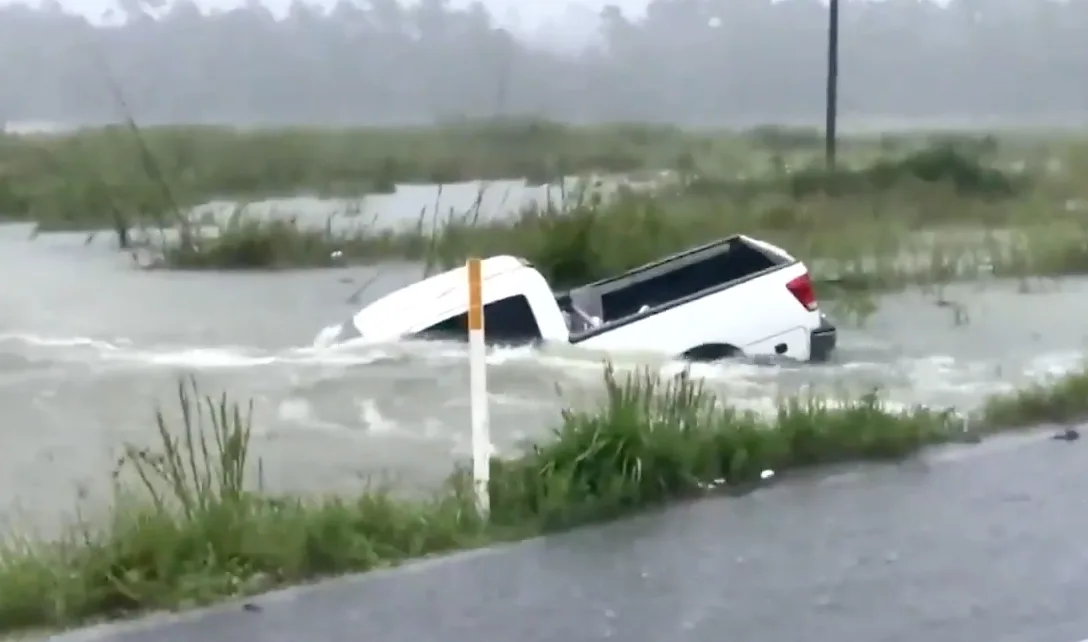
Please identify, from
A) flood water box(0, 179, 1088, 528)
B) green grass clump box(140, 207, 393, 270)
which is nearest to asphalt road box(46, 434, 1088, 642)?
flood water box(0, 179, 1088, 528)

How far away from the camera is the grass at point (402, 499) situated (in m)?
5.39

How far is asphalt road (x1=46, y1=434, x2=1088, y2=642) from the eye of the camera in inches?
201

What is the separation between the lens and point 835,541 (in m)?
6.11

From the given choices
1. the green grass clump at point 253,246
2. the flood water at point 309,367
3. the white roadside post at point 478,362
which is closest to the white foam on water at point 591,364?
the flood water at point 309,367

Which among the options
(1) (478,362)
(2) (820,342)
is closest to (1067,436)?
(2) (820,342)

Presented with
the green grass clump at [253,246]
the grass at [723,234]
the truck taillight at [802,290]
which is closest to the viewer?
the truck taillight at [802,290]

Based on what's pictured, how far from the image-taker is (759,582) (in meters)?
5.63

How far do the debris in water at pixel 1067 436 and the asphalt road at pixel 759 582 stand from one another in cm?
92

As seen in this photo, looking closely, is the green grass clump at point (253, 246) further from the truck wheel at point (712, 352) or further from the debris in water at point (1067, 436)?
the debris in water at point (1067, 436)

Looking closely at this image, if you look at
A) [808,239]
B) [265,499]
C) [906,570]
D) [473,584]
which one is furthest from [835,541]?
[808,239]

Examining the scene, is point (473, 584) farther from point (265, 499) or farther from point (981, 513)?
point (981, 513)

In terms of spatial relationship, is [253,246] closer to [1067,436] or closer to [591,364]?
[591,364]

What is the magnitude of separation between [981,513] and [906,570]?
0.95 m

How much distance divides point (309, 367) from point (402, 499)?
4.48 meters
